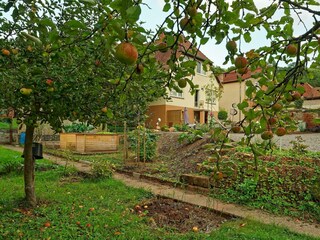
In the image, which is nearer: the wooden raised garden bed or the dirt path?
the dirt path

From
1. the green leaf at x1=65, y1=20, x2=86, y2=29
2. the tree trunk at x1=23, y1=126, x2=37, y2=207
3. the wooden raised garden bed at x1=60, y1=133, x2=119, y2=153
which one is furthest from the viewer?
the wooden raised garden bed at x1=60, y1=133, x2=119, y2=153

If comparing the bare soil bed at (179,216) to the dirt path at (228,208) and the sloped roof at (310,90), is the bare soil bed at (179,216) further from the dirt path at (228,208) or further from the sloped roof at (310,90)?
the sloped roof at (310,90)

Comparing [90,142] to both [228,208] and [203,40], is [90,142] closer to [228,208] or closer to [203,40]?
[228,208]

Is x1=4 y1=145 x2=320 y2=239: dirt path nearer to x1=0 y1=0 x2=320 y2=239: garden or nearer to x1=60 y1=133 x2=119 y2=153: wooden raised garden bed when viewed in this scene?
x1=0 y1=0 x2=320 y2=239: garden

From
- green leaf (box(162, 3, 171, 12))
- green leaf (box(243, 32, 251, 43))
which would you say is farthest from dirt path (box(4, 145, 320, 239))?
green leaf (box(162, 3, 171, 12))

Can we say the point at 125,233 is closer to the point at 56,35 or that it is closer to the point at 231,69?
the point at 231,69

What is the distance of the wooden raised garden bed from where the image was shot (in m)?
11.9

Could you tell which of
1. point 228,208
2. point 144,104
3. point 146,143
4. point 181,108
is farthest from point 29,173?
point 181,108

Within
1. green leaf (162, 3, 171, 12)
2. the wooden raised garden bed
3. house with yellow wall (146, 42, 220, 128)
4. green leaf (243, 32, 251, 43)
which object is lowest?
the wooden raised garden bed

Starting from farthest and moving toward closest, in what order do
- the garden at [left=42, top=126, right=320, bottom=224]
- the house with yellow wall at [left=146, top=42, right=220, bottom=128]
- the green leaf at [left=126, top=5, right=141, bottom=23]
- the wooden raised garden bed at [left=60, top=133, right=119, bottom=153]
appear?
the house with yellow wall at [left=146, top=42, right=220, bottom=128] → the wooden raised garden bed at [left=60, top=133, right=119, bottom=153] → the garden at [left=42, top=126, right=320, bottom=224] → the green leaf at [left=126, top=5, right=141, bottom=23]

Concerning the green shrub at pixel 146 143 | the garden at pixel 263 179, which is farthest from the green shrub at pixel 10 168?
the green shrub at pixel 146 143

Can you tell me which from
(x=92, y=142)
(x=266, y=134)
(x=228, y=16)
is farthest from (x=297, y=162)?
(x=92, y=142)

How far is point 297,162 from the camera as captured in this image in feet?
19.7

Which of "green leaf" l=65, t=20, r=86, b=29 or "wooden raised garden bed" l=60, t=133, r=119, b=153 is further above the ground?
"green leaf" l=65, t=20, r=86, b=29
